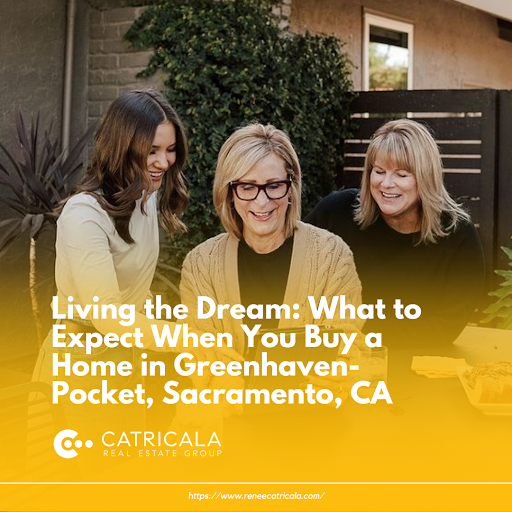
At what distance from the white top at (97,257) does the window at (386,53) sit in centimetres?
464

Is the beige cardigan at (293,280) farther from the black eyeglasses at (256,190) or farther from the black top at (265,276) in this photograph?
the black eyeglasses at (256,190)

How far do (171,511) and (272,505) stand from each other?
0.16 metres

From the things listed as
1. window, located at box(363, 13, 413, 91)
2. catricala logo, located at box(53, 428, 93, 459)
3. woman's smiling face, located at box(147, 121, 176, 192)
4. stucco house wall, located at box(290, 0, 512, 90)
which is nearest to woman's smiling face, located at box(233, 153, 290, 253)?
woman's smiling face, located at box(147, 121, 176, 192)

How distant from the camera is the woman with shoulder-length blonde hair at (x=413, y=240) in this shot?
2.24 m

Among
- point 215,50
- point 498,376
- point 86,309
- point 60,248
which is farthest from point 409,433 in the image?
point 215,50

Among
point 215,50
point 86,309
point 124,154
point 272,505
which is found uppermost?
point 215,50

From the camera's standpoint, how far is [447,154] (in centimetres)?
459

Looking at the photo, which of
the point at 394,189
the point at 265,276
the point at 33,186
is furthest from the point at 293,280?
the point at 33,186

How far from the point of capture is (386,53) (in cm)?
646

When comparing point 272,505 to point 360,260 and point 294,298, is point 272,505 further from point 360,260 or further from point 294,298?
point 360,260

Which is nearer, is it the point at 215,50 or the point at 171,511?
the point at 171,511

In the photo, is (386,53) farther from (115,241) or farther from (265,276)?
(115,241)

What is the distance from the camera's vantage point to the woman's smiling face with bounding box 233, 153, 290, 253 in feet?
6.08
